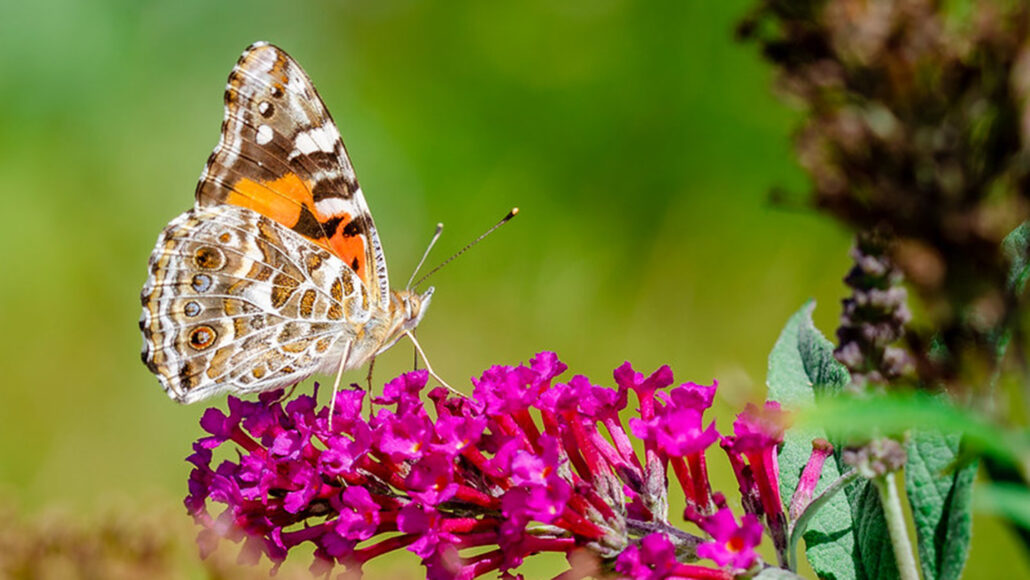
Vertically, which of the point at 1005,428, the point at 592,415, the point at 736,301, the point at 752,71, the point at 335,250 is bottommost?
the point at 1005,428

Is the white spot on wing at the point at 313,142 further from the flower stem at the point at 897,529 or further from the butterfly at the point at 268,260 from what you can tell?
the flower stem at the point at 897,529

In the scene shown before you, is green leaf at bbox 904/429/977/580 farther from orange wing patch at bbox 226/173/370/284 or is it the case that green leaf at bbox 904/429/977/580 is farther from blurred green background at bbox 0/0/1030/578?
blurred green background at bbox 0/0/1030/578

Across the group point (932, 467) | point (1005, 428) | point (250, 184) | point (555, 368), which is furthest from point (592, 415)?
point (250, 184)

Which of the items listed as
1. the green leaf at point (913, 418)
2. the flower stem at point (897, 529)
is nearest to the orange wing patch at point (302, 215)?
the flower stem at point (897, 529)

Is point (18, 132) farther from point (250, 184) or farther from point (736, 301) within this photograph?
point (736, 301)

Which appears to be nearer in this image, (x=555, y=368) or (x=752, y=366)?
(x=555, y=368)

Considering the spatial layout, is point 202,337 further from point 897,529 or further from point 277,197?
point 897,529
